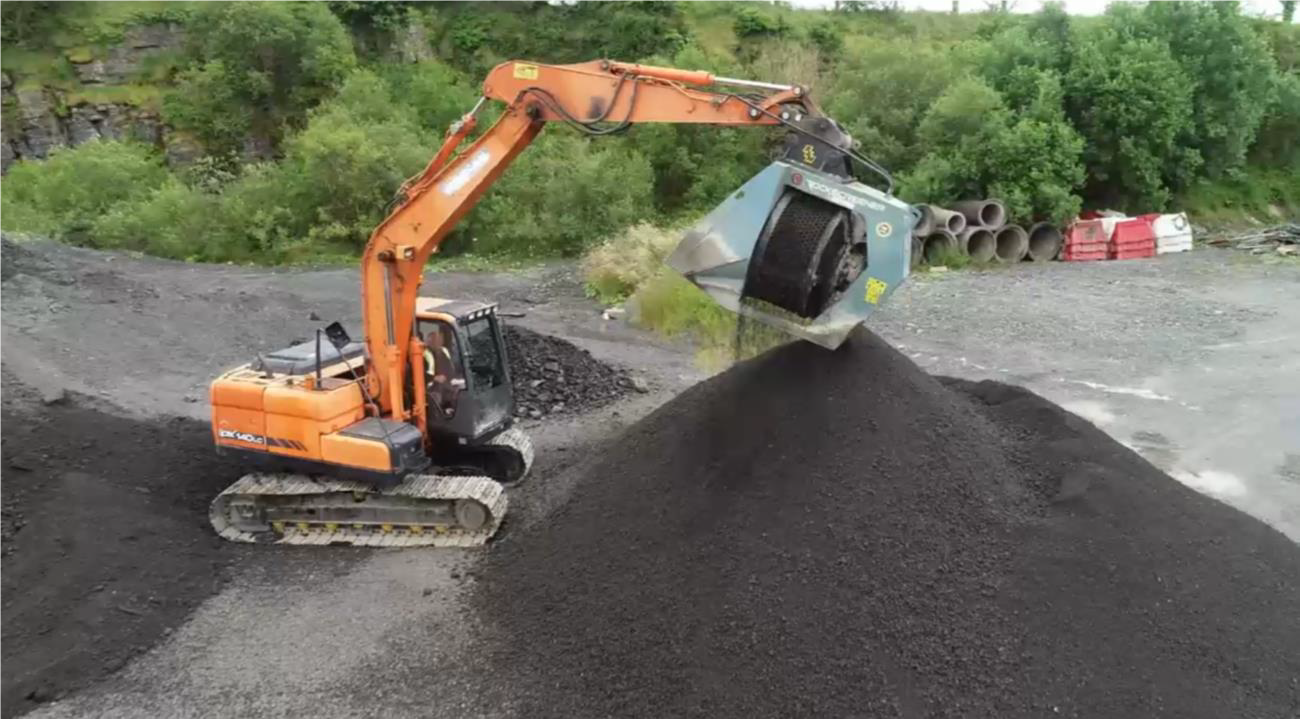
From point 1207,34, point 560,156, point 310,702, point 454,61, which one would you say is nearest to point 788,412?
point 310,702

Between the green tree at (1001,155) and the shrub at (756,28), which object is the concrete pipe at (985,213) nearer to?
the green tree at (1001,155)

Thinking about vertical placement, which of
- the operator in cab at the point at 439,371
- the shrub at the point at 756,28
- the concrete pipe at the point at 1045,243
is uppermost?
the shrub at the point at 756,28

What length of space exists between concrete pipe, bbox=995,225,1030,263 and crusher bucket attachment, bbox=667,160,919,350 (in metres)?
13.2

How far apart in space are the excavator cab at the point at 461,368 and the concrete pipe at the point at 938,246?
1187cm

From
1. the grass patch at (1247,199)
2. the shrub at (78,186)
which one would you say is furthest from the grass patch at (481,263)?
the grass patch at (1247,199)

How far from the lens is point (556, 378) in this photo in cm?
996

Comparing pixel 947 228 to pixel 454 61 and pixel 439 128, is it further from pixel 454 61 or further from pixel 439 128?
pixel 454 61

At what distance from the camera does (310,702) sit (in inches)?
194

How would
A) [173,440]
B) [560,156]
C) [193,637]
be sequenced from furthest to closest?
[560,156], [173,440], [193,637]

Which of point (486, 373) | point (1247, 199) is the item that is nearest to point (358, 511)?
point (486, 373)

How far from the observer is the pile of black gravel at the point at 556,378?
377 inches

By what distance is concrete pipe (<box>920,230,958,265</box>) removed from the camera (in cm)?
1720

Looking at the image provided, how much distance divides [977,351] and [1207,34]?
12.8 metres

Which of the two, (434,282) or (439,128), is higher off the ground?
(439,128)
